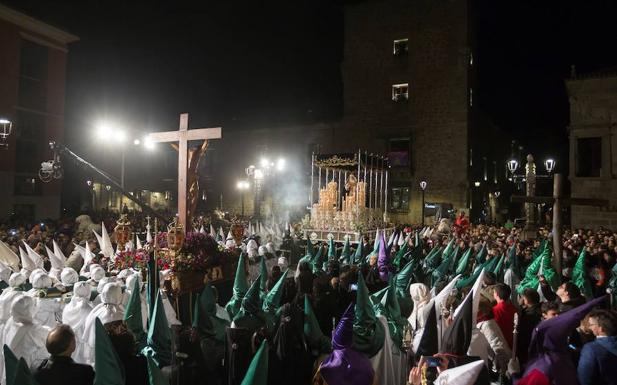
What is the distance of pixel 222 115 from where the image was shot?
129 feet

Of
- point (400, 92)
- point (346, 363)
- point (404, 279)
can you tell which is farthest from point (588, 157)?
point (346, 363)

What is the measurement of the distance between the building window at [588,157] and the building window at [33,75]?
31242 millimetres

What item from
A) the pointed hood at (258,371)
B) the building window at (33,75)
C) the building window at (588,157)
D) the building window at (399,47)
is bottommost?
the pointed hood at (258,371)

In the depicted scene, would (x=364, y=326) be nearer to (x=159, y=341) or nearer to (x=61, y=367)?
(x=159, y=341)

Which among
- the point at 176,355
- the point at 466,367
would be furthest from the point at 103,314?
the point at 466,367

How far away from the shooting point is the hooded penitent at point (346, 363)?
12.5 ft

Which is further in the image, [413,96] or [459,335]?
[413,96]

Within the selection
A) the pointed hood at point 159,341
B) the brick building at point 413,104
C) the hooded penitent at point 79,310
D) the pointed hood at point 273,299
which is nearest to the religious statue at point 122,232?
the hooded penitent at point 79,310

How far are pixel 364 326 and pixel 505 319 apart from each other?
204 centimetres

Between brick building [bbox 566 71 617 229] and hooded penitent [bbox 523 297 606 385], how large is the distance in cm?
2392

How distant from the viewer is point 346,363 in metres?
3.86

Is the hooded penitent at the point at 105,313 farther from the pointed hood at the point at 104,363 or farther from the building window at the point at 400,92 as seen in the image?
the building window at the point at 400,92

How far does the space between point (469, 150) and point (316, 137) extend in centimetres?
1089

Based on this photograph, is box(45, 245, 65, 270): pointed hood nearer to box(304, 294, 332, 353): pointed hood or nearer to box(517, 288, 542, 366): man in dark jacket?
box(304, 294, 332, 353): pointed hood
